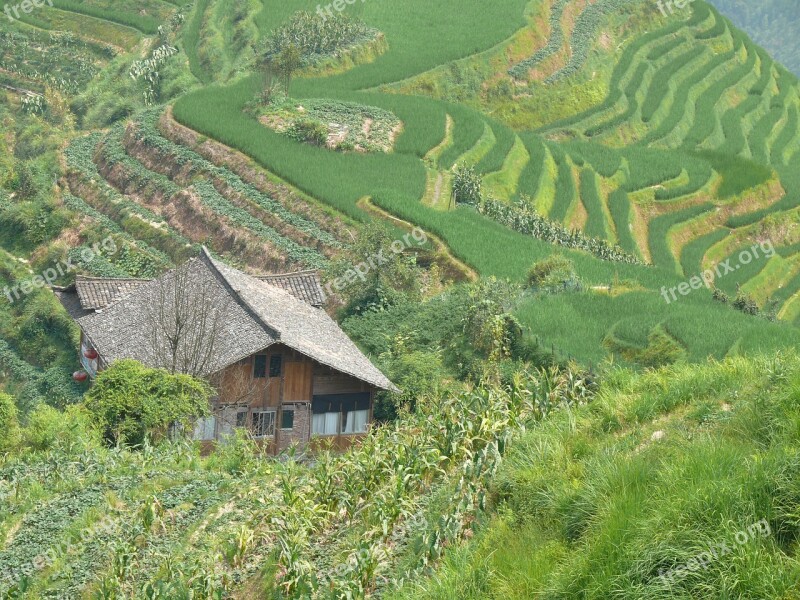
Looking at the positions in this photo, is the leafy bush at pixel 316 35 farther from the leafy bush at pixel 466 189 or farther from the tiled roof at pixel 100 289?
the tiled roof at pixel 100 289

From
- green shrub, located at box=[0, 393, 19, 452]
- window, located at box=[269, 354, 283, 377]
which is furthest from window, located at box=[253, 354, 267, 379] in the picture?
green shrub, located at box=[0, 393, 19, 452]

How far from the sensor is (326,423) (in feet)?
112

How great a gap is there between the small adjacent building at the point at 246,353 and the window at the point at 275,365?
3 cm

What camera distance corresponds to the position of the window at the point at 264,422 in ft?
109

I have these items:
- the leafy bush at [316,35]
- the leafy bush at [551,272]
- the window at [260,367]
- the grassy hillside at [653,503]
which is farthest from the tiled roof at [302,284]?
the leafy bush at [316,35]

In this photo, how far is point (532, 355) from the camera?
116 feet

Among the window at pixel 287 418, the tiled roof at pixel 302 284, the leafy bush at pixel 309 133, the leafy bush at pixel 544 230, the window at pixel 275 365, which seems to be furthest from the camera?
the leafy bush at pixel 309 133

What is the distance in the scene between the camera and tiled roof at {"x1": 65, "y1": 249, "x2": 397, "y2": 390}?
33000 mm

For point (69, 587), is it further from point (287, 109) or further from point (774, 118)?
point (774, 118)

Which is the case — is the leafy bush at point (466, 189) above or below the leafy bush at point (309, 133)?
below

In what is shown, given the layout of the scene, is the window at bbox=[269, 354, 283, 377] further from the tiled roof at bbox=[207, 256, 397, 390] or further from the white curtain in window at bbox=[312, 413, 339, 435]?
the white curtain in window at bbox=[312, 413, 339, 435]

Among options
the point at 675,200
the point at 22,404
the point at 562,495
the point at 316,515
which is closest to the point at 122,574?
the point at 316,515

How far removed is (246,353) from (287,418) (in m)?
2.37

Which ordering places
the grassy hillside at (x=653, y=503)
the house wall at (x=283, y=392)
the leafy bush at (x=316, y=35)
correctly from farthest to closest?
1. the leafy bush at (x=316, y=35)
2. the house wall at (x=283, y=392)
3. the grassy hillside at (x=653, y=503)
